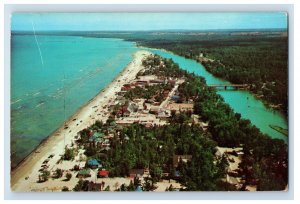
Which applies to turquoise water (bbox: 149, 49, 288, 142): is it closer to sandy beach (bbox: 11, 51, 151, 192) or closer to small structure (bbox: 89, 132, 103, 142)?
sandy beach (bbox: 11, 51, 151, 192)

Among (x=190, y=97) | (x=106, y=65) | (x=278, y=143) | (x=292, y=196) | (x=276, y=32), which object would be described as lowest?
(x=292, y=196)

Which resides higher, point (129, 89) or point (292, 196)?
point (129, 89)

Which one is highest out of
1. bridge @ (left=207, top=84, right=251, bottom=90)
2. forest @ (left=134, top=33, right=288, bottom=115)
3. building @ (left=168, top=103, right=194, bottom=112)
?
forest @ (left=134, top=33, right=288, bottom=115)

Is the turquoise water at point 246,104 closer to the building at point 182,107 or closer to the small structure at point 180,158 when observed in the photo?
the building at point 182,107

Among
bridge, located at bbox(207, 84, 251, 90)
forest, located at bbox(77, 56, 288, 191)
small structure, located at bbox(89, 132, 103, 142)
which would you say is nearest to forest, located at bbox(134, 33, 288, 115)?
bridge, located at bbox(207, 84, 251, 90)

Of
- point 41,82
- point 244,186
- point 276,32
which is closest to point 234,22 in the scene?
point 276,32

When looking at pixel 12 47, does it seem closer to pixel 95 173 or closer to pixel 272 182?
pixel 95 173
